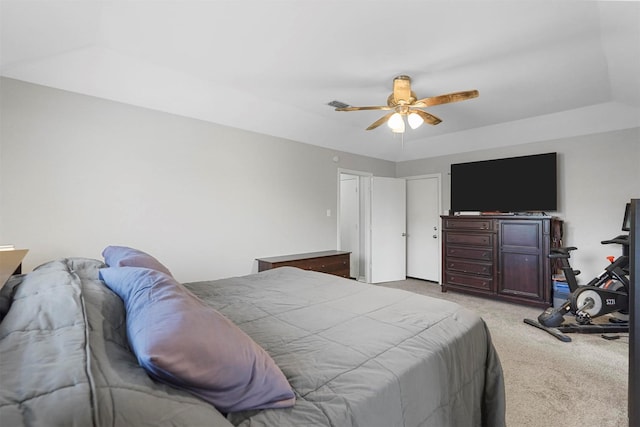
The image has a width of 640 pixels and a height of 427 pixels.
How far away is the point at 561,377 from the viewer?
2.32 m

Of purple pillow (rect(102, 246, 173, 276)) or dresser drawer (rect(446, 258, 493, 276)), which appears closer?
purple pillow (rect(102, 246, 173, 276))

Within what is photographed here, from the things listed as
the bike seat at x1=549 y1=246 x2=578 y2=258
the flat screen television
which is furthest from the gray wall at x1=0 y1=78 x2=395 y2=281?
the bike seat at x1=549 y1=246 x2=578 y2=258

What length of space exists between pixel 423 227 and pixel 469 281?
1405 mm

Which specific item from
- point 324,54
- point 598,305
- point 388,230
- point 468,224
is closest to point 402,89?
point 324,54

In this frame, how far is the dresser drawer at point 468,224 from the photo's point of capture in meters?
4.41

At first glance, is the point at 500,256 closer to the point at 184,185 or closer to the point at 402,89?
the point at 402,89

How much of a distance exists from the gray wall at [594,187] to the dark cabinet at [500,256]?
31 cm

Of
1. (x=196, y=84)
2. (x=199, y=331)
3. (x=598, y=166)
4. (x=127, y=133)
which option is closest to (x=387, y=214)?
(x=598, y=166)

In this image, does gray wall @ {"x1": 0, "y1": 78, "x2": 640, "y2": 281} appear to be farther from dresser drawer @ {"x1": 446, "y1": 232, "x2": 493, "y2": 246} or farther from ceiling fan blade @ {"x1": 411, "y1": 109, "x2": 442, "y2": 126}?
ceiling fan blade @ {"x1": 411, "y1": 109, "x2": 442, "y2": 126}

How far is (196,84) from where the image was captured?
3.09 metres

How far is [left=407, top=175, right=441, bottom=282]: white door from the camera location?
5.53 m

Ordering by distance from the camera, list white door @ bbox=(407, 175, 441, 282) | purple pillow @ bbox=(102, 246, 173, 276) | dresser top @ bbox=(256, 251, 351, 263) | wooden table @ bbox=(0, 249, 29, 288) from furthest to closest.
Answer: white door @ bbox=(407, 175, 441, 282) < dresser top @ bbox=(256, 251, 351, 263) < purple pillow @ bbox=(102, 246, 173, 276) < wooden table @ bbox=(0, 249, 29, 288)

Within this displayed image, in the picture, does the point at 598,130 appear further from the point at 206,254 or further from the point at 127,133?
the point at 127,133

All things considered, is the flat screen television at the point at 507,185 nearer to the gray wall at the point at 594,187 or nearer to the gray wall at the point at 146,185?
the gray wall at the point at 594,187
